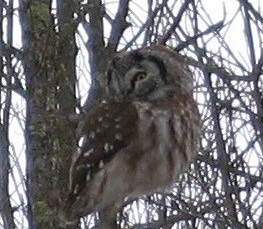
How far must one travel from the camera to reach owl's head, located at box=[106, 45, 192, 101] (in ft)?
10.9

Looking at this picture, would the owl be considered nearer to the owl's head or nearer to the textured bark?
the owl's head

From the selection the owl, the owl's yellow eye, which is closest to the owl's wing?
the owl

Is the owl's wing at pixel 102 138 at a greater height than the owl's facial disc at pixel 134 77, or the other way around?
the owl's facial disc at pixel 134 77

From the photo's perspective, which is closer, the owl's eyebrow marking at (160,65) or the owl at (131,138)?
the owl at (131,138)

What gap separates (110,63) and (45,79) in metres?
0.37

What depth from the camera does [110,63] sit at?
3379 millimetres

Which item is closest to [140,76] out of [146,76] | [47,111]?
[146,76]

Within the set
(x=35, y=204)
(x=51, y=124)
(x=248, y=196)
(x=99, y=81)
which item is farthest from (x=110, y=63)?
(x=248, y=196)

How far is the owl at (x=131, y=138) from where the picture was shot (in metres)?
3.29

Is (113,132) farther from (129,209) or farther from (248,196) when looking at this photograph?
(129,209)

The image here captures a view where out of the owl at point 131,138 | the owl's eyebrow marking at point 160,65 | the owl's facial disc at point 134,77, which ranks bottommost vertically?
the owl at point 131,138

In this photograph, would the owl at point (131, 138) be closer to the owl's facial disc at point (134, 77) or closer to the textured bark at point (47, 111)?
the owl's facial disc at point (134, 77)

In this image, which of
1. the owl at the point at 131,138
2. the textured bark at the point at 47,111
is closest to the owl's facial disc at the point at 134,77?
the owl at the point at 131,138

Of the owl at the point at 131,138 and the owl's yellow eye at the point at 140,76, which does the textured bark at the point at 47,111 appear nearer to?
the owl at the point at 131,138
